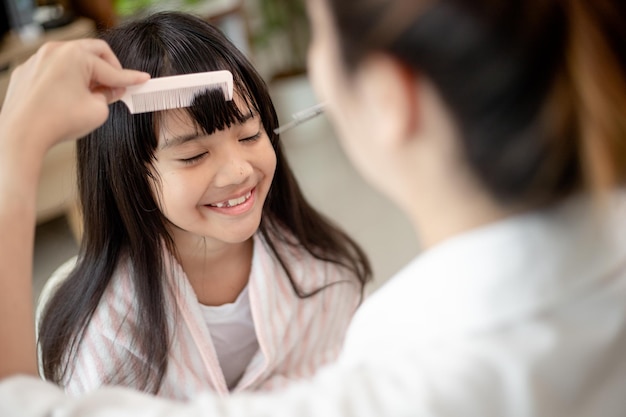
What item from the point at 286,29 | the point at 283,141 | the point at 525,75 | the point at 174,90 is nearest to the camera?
the point at 525,75

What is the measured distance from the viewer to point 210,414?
1.48ft

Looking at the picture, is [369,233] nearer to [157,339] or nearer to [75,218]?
[75,218]

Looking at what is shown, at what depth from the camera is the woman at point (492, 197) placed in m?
0.42

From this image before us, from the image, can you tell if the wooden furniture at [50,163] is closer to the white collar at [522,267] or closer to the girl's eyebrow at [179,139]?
the girl's eyebrow at [179,139]

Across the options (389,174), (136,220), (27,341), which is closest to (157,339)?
(136,220)

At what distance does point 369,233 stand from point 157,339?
1.21 m

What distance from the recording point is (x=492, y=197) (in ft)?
1.50

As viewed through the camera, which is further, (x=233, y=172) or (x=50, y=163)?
(x=50, y=163)

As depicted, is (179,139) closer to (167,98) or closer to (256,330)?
(167,98)

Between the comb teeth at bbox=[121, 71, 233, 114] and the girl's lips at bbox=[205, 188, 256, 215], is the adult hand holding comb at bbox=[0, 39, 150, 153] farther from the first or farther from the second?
the girl's lips at bbox=[205, 188, 256, 215]

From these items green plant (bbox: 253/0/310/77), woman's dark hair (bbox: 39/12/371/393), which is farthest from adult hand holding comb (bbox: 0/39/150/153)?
green plant (bbox: 253/0/310/77)

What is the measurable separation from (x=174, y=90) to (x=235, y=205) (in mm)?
179

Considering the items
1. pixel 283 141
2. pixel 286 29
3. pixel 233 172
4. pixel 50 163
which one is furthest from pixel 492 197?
pixel 286 29

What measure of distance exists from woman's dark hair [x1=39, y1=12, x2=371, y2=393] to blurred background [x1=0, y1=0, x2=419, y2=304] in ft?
2.65
